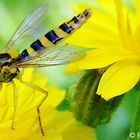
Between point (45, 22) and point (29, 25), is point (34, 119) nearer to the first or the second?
point (29, 25)

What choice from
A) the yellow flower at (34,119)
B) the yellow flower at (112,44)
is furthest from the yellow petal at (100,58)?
the yellow flower at (34,119)

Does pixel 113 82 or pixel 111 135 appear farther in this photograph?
pixel 111 135

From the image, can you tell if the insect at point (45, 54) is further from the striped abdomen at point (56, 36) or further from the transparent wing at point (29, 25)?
the transparent wing at point (29, 25)

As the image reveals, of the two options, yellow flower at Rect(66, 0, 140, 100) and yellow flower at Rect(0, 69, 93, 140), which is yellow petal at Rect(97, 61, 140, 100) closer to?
yellow flower at Rect(66, 0, 140, 100)

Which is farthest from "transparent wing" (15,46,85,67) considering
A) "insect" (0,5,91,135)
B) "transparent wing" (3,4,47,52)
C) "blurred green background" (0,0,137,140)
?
"blurred green background" (0,0,137,140)

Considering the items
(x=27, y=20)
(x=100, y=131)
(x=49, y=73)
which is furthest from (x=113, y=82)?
(x=49, y=73)

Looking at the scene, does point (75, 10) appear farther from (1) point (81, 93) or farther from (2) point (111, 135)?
(2) point (111, 135)
